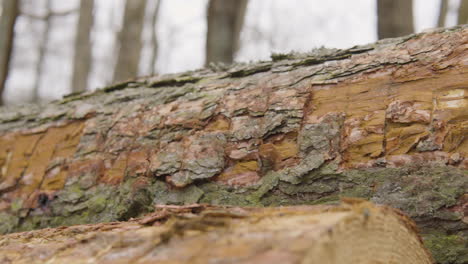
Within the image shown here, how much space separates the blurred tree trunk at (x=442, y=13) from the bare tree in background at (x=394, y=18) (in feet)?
14.5

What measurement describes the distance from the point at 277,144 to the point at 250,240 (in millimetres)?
857

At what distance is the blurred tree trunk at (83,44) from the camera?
7266 mm

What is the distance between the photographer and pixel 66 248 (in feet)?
Answer: 3.54

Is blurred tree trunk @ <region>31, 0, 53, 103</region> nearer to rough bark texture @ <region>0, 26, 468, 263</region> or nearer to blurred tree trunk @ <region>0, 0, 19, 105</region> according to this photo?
blurred tree trunk @ <region>0, 0, 19, 105</region>

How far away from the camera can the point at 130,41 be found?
17.5 feet

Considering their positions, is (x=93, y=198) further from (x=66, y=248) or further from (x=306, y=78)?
(x=306, y=78)

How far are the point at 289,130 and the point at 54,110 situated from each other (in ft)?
4.68

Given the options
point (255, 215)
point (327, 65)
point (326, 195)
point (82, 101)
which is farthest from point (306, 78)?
point (82, 101)

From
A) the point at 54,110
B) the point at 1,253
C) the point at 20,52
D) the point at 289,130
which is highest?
the point at 20,52

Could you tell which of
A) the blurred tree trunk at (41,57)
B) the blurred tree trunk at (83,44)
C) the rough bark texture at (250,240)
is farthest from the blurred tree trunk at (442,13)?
the blurred tree trunk at (41,57)

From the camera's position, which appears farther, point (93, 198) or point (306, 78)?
point (93, 198)

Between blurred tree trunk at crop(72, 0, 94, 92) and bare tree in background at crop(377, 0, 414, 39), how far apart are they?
5.20m

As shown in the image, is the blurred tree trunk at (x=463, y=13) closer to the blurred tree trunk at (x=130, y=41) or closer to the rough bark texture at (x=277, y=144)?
the blurred tree trunk at (x=130, y=41)

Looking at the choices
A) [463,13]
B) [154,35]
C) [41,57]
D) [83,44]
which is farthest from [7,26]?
[41,57]
